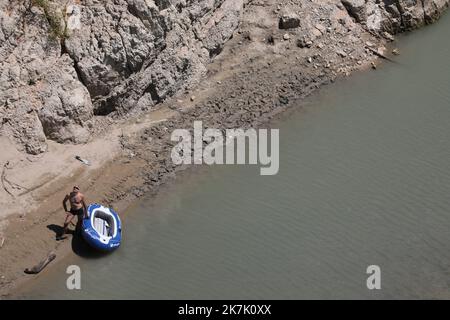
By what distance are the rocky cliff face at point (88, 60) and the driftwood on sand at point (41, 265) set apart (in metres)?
2.71

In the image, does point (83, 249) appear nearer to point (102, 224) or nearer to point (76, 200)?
point (102, 224)

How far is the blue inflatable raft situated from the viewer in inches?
584

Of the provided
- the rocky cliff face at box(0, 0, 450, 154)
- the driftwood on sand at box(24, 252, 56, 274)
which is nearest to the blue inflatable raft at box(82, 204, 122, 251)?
the driftwood on sand at box(24, 252, 56, 274)

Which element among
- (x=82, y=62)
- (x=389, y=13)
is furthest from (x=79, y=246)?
(x=389, y=13)

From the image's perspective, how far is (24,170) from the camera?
16.0m

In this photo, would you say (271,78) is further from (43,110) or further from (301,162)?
(43,110)

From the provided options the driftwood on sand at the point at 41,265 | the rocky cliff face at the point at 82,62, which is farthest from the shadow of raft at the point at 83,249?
the rocky cliff face at the point at 82,62

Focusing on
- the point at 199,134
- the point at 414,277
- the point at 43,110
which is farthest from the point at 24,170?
the point at 414,277

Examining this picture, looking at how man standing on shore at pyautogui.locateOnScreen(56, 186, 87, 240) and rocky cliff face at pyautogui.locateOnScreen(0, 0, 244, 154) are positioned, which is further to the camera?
rocky cliff face at pyautogui.locateOnScreen(0, 0, 244, 154)

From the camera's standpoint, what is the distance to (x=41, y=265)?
578 inches

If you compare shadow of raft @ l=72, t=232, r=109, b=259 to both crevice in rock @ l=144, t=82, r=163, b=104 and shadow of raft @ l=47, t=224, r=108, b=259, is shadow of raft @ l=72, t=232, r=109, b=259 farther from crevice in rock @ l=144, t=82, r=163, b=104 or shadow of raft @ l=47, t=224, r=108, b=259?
crevice in rock @ l=144, t=82, r=163, b=104

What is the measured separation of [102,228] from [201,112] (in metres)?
4.21

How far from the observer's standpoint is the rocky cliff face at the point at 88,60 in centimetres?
1630

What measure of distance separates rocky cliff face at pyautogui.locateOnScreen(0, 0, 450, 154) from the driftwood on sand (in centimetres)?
271
